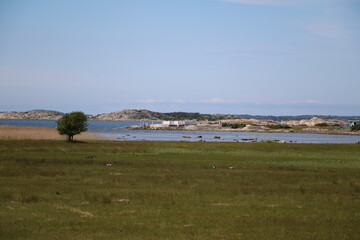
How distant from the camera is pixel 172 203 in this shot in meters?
20.7

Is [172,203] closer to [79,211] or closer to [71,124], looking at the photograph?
[79,211]

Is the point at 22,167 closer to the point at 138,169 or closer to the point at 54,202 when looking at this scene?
the point at 138,169

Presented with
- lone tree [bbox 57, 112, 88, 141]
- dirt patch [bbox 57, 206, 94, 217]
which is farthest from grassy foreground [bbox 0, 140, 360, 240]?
lone tree [bbox 57, 112, 88, 141]

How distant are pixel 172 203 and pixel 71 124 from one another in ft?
167

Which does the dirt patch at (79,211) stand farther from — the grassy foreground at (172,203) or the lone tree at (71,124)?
the lone tree at (71,124)

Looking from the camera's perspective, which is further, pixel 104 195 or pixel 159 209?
pixel 104 195

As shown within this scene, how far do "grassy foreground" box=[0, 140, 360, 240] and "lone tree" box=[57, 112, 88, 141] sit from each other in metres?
35.0

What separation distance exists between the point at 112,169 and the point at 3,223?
17.1 metres

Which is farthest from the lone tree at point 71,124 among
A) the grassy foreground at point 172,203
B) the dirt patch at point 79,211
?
the dirt patch at point 79,211

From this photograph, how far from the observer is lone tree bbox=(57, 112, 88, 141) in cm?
6881

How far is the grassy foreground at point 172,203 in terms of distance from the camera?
15852 millimetres

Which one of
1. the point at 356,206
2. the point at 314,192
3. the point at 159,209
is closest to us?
the point at 159,209

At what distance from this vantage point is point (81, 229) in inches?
622

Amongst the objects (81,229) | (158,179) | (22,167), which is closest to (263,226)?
(81,229)
